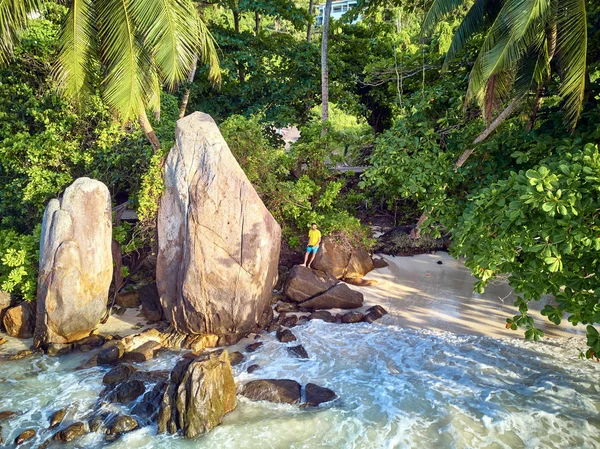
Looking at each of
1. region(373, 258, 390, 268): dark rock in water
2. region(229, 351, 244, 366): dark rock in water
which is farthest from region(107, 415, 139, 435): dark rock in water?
region(373, 258, 390, 268): dark rock in water

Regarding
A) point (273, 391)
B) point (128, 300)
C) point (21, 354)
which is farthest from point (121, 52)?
point (273, 391)

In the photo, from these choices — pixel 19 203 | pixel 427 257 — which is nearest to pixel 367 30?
pixel 427 257

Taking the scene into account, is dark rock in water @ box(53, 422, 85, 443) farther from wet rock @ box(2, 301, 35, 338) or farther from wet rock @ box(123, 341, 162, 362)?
wet rock @ box(2, 301, 35, 338)

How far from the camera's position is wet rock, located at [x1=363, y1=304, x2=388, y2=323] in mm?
9570

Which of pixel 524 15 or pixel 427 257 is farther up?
pixel 524 15

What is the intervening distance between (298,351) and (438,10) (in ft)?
23.7

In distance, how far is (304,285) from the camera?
→ 10.3 metres

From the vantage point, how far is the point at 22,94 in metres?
11.4

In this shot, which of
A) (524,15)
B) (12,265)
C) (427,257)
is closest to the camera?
(524,15)

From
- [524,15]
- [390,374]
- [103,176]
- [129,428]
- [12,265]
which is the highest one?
[524,15]

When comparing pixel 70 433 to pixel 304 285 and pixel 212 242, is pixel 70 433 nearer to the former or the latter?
pixel 212 242

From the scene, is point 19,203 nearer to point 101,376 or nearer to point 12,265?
point 12,265

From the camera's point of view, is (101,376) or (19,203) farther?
(19,203)

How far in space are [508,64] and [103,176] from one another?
9.51 m
